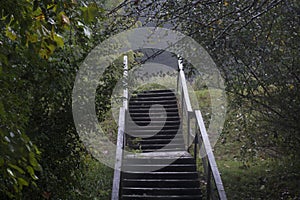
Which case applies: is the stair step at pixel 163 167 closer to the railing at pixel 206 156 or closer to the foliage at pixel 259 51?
the railing at pixel 206 156

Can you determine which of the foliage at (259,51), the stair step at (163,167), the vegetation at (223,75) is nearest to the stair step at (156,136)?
the vegetation at (223,75)

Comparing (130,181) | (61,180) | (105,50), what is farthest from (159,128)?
(61,180)

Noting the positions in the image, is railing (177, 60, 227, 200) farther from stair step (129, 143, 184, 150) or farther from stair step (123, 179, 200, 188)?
stair step (123, 179, 200, 188)

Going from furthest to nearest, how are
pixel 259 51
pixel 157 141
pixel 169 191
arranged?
1. pixel 157 141
2. pixel 169 191
3. pixel 259 51

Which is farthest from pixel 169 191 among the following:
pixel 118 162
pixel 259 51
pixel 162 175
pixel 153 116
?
pixel 153 116

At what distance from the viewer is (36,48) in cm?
212

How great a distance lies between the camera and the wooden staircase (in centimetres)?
687

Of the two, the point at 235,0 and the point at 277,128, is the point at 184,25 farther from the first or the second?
the point at 277,128

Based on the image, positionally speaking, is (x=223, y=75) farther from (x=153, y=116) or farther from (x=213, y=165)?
(x=153, y=116)

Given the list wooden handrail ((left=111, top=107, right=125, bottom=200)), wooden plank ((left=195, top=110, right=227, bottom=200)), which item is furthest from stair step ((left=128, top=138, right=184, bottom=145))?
wooden plank ((left=195, top=110, right=227, bottom=200))

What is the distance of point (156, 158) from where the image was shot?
744 centimetres

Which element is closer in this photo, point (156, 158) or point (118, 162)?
point (118, 162)

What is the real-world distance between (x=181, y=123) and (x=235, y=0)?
4408 mm

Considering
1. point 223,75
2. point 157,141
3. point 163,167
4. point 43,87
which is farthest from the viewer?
point 157,141
